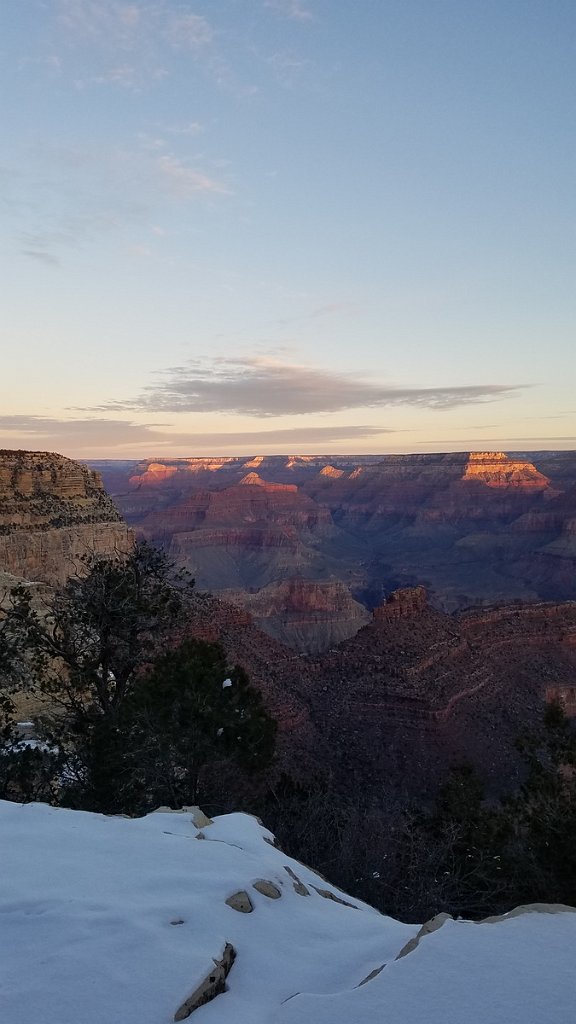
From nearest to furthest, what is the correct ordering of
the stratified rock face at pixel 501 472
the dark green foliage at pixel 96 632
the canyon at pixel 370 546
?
the dark green foliage at pixel 96 632, the canyon at pixel 370 546, the stratified rock face at pixel 501 472

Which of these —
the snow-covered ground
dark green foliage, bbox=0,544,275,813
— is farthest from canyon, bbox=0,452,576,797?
the snow-covered ground

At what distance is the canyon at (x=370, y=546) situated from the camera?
9625 cm

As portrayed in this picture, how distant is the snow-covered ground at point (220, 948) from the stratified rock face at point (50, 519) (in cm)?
2687

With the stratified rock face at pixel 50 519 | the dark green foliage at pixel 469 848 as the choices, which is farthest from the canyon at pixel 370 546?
the dark green foliage at pixel 469 848

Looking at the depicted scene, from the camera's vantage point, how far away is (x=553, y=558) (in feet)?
429

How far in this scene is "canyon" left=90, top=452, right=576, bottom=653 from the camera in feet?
316

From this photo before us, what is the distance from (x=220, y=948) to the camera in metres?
4.70

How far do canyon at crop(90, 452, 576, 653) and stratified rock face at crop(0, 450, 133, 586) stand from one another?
5102cm

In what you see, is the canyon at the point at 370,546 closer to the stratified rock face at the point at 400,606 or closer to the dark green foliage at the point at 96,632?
the stratified rock face at the point at 400,606

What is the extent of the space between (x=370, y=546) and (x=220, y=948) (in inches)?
7193

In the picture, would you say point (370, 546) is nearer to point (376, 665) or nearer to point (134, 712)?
point (376, 665)

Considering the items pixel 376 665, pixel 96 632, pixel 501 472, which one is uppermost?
pixel 501 472

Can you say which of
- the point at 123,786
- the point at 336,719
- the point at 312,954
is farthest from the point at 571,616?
the point at 312,954

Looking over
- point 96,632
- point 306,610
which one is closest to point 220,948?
point 96,632
